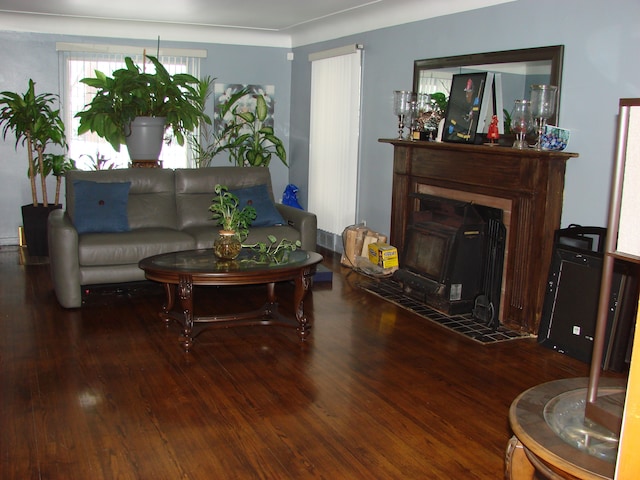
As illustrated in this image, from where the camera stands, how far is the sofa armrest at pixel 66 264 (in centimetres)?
479

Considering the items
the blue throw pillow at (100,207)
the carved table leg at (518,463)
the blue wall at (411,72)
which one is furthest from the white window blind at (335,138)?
the carved table leg at (518,463)

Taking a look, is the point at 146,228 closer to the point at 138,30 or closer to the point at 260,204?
the point at 260,204

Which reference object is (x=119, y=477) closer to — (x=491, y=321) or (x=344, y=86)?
(x=491, y=321)

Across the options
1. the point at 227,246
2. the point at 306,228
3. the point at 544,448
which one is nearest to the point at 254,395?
the point at 227,246

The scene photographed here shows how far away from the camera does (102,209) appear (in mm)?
5246

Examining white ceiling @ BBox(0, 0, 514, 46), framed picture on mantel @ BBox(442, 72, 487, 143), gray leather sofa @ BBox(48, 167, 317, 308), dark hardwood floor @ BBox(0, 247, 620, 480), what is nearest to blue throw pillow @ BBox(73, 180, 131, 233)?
gray leather sofa @ BBox(48, 167, 317, 308)

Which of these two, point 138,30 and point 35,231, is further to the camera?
point 138,30

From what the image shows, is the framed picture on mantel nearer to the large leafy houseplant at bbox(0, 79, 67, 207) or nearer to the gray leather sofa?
the gray leather sofa

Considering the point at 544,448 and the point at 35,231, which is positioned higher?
the point at 544,448

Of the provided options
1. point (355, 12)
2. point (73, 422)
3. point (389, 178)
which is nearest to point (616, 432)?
point (73, 422)

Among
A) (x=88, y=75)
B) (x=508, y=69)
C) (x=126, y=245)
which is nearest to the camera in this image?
(x=508, y=69)

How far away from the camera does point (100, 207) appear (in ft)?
17.2

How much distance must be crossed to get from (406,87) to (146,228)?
102 inches

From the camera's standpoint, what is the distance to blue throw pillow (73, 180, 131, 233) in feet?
16.9
